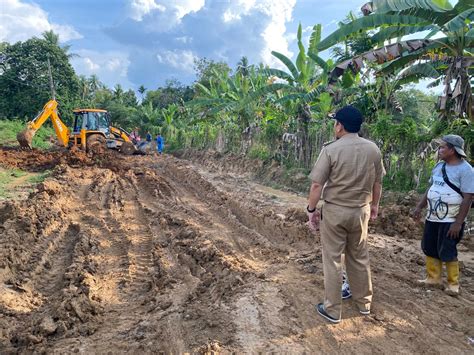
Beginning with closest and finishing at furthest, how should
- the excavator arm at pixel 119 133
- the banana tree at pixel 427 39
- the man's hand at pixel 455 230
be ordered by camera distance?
the man's hand at pixel 455 230, the banana tree at pixel 427 39, the excavator arm at pixel 119 133

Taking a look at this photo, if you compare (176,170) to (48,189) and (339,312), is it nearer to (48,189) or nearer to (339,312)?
(48,189)

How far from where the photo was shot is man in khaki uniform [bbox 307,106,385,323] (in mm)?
3477

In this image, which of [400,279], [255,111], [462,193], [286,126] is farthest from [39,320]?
[255,111]

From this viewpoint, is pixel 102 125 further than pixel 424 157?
Yes

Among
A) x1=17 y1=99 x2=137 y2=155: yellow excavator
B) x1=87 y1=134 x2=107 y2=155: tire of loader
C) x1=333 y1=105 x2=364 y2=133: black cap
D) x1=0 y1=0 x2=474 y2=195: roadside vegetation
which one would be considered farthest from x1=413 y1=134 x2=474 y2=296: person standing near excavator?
x1=17 y1=99 x2=137 y2=155: yellow excavator

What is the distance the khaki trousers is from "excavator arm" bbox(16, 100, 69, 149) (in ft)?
56.5

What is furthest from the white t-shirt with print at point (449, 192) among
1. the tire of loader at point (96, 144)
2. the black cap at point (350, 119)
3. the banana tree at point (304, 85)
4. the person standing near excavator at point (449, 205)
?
the tire of loader at point (96, 144)

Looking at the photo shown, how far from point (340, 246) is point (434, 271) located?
161 cm

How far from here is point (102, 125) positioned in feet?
63.0

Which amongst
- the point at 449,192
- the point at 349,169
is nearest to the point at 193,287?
the point at 349,169

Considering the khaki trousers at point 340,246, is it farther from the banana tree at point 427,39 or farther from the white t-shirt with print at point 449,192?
the banana tree at point 427,39

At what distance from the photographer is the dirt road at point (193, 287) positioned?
132 inches

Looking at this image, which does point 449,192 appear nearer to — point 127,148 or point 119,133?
point 127,148

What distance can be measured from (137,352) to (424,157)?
770cm
